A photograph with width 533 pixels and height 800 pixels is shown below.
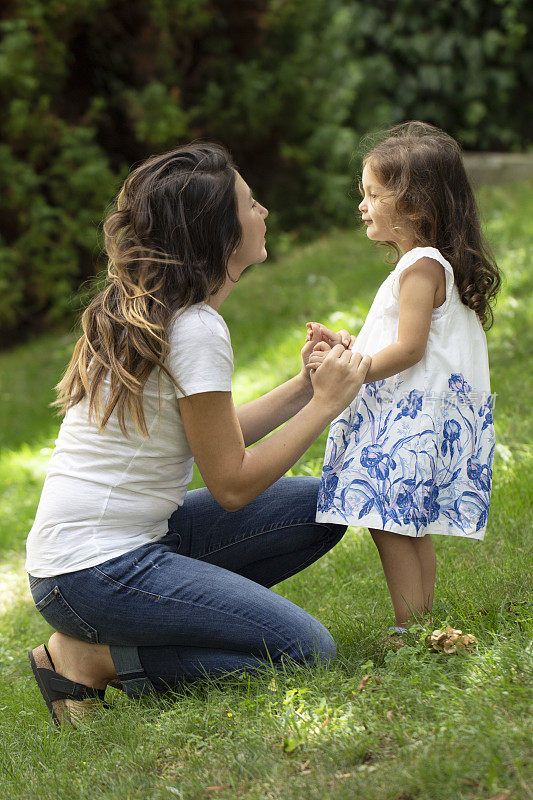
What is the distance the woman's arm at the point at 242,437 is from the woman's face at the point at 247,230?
13.7 inches

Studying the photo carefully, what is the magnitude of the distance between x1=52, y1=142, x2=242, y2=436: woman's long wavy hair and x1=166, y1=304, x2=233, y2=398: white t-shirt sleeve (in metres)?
0.03

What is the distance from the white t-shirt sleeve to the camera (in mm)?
2176

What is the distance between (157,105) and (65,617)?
6946mm

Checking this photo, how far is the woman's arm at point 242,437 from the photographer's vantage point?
87.0 inches

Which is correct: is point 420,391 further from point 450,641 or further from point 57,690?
point 57,690

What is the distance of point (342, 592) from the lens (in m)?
2.96

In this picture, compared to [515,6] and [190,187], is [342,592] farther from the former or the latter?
[515,6]

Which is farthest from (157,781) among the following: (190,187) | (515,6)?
(515,6)

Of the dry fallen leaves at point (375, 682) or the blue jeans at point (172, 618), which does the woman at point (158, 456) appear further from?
the dry fallen leaves at point (375, 682)

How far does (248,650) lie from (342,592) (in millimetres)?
754

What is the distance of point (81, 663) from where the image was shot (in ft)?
7.66

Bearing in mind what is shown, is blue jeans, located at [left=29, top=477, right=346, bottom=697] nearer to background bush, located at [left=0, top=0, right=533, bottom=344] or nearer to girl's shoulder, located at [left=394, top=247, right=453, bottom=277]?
girl's shoulder, located at [left=394, top=247, right=453, bottom=277]

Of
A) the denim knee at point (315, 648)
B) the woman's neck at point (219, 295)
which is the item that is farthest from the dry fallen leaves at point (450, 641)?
the woman's neck at point (219, 295)

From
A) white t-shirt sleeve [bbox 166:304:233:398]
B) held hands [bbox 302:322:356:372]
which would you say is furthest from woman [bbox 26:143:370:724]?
held hands [bbox 302:322:356:372]
